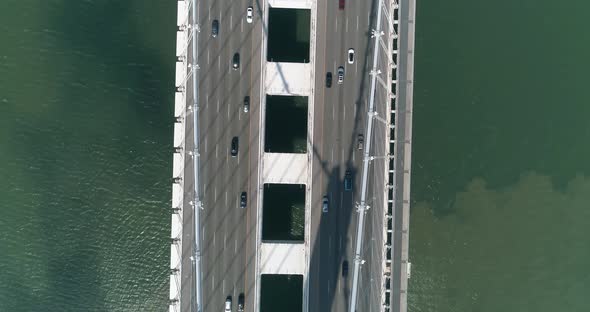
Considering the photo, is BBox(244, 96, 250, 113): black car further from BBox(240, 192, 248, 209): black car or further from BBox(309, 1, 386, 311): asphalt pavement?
BBox(240, 192, 248, 209): black car

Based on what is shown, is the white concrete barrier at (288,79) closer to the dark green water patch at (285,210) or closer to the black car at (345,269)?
the dark green water patch at (285,210)

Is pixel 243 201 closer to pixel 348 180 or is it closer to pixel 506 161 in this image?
pixel 348 180

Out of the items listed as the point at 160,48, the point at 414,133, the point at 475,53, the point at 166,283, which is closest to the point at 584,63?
the point at 475,53

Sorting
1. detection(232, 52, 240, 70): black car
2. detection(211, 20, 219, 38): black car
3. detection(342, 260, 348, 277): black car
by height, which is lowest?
detection(342, 260, 348, 277): black car

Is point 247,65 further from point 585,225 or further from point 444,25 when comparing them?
point 585,225

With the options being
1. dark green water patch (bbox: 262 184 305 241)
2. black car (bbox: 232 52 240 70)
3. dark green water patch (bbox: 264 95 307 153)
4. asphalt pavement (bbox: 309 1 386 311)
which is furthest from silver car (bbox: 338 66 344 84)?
dark green water patch (bbox: 262 184 305 241)

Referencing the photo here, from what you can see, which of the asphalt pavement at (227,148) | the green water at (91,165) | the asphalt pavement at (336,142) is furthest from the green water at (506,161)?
the green water at (91,165)

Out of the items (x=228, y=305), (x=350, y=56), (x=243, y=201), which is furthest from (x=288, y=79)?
(x=228, y=305)
